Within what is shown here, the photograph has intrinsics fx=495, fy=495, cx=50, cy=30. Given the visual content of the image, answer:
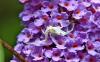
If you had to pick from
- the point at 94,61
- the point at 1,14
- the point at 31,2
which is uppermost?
the point at 1,14

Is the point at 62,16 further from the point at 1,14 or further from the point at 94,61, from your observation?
the point at 1,14

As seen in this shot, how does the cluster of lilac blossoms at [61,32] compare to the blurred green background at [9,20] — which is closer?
the cluster of lilac blossoms at [61,32]

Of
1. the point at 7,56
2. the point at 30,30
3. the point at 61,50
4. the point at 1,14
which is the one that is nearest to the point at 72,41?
the point at 61,50

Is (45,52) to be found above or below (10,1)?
below

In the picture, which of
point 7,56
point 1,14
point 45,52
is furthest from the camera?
point 1,14

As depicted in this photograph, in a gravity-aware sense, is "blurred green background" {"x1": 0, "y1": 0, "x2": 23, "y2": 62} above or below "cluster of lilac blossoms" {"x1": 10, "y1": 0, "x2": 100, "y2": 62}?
above

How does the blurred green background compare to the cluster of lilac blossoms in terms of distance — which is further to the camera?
the blurred green background

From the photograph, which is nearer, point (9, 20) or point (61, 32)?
point (61, 32)

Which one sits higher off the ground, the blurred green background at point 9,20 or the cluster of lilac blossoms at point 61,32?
the blurred green background at point 9,20
